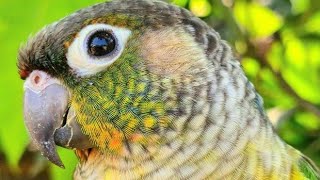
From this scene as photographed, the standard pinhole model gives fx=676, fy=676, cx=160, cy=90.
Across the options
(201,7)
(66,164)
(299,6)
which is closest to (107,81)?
(66,164)

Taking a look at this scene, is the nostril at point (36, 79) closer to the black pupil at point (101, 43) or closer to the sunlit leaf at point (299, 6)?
the black pupil at point (101, 43)

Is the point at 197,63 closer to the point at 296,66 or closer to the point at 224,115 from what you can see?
the point at 224,115

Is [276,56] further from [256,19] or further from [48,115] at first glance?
[48,115]

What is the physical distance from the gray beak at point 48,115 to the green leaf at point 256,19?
0.54 m

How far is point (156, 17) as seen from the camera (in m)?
1.07

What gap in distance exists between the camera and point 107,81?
3.37ft

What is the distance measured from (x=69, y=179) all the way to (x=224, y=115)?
32cm

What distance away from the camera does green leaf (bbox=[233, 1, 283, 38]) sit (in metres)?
Answer: 1.46

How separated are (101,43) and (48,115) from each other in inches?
5.3

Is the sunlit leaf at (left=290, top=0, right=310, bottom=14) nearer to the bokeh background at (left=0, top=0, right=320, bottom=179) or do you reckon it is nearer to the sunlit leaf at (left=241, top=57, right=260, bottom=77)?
the bokeh background at (left=0, top=0, right=320, bottom=179)

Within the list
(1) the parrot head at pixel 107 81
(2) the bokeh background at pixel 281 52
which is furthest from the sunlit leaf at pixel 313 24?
(1) the parrot head at pixel 107 81

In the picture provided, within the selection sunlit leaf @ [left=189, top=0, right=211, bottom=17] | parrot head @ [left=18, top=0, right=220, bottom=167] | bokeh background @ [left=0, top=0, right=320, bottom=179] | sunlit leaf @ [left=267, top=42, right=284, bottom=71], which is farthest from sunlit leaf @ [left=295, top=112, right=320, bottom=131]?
parrot head @ [left=18, top=0, right=220, bottom=167]

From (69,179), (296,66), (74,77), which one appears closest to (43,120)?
(74,77)

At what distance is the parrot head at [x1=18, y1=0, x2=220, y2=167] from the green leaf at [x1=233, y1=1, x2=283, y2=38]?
0.43 metres
